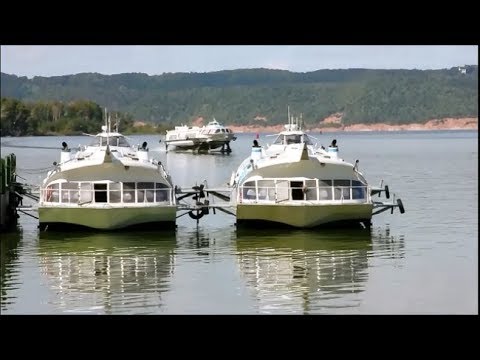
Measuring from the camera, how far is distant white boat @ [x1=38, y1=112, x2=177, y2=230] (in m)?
37.1

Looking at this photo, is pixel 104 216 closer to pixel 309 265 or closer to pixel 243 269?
pixel 243 269

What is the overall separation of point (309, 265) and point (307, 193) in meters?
7.30

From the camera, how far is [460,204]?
53.3 m

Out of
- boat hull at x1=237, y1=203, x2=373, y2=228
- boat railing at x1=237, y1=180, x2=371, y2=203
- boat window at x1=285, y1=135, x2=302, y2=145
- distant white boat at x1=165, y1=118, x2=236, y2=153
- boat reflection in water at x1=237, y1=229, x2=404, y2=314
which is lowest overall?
boat reflection in water at x1=237, y1=229, x2=404, y2=314

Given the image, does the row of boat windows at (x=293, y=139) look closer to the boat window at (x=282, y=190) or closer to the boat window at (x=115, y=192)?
the boat window at (x=282, y=190)

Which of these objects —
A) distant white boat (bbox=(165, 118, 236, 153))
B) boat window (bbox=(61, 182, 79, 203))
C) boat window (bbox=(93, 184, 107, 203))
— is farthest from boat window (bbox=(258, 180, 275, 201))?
distant white boat (bbox=(165, 118, 236, 153))

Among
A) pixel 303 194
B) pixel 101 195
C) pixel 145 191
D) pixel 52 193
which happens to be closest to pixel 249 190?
pixel 303 194

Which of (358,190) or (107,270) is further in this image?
(358,190)

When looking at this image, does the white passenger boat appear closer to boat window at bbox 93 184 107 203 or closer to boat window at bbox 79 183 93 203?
boat window at bbox 93 184 107 203

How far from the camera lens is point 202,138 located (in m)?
130

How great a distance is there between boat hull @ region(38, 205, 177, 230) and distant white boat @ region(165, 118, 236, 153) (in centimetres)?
9159

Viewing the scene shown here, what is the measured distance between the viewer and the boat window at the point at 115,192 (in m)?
37.5

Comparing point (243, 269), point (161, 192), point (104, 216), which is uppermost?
point (161, 192)

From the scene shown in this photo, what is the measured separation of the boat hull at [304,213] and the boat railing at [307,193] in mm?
396
